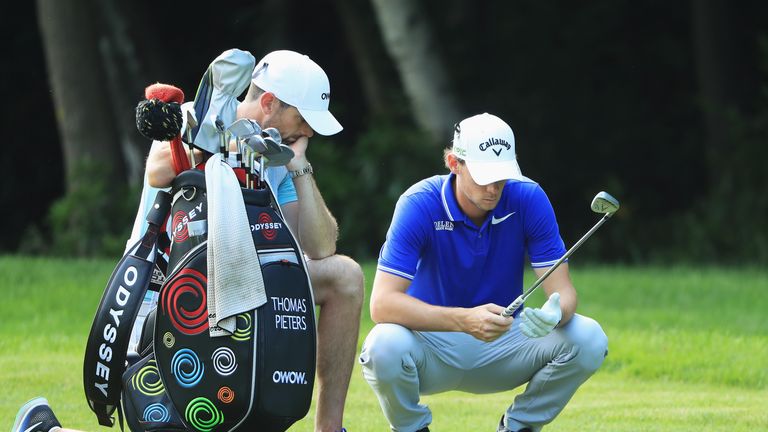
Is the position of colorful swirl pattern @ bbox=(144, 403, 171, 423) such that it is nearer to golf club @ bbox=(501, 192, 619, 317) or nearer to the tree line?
golf club @ bbox=(501, 192, 619, 317)

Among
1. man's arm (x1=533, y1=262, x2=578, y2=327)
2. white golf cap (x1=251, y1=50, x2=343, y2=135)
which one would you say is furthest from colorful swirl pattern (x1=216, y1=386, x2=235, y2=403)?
man's arm (x1=533, y1=262, x2=578, y2=327)

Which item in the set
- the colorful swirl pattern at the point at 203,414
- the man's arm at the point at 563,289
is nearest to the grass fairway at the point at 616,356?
the man's arm at the point at 563,289

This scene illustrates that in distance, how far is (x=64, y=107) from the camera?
14.9 meters

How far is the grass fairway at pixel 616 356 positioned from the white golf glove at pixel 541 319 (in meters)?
1.24

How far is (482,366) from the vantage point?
5508 mm

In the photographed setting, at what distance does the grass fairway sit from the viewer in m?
6.39

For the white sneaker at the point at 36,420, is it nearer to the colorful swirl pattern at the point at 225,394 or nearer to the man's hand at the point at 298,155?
the colorful swirl pattern at the point at 225,394

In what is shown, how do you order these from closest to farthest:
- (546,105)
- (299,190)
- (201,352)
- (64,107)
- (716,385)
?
(201,352) < (299,190) < (716,385) < (64,107) < (546,105)

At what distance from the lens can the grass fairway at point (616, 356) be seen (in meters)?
6.39

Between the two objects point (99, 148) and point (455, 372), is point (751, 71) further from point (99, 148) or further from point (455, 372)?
point (455, 372)

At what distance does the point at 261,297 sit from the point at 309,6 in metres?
13.7

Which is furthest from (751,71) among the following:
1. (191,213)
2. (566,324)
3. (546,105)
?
(191,213)

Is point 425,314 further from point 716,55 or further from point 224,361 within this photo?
point 716,55

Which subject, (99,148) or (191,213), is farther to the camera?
(99,148)
